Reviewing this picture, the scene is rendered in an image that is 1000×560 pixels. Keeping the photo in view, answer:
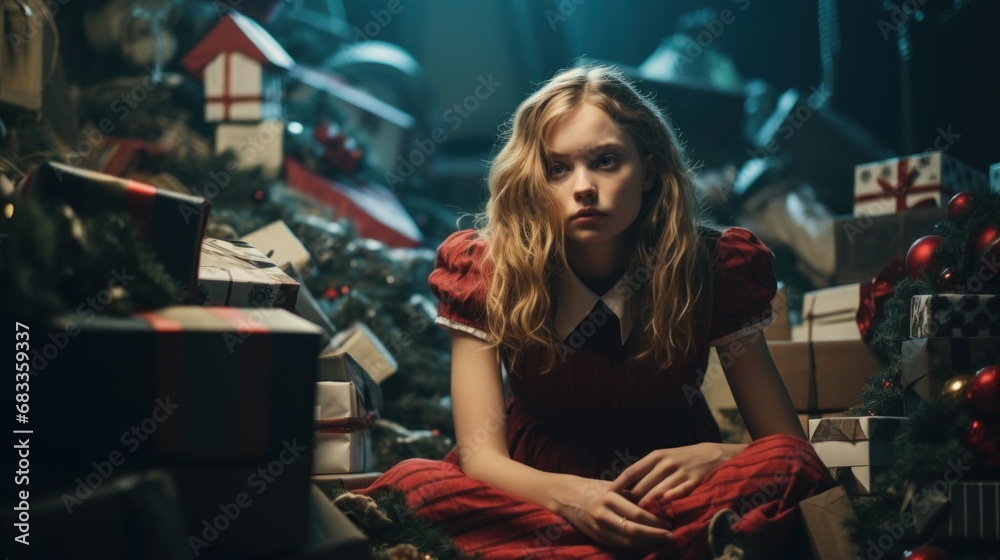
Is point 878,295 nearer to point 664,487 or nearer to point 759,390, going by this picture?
point 759,390

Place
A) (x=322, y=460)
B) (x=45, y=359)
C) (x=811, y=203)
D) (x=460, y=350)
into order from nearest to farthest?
(x=45, y=359) → (x=460, y=350) → (x=322, y=460) → (x=811, y=203)

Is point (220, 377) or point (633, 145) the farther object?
point (633, 145)

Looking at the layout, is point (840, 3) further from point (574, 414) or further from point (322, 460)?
point (322, 460)

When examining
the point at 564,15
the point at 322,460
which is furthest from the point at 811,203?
the point at 322,460

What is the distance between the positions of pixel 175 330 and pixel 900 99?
3526 millimetres

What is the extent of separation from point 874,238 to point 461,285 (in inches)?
48.4

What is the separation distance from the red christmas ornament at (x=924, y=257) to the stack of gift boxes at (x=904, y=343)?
4.4 inches

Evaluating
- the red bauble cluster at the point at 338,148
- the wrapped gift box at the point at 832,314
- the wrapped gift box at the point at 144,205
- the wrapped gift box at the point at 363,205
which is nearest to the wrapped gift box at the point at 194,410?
the wrapped gift box at the point at 144,205

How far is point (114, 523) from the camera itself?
0.97m

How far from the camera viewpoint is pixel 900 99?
3850 millimetres

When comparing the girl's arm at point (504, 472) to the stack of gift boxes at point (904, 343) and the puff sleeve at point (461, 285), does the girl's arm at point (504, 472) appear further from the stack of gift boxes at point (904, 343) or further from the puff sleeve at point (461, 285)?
the stack of gift boxes at point (904, 343)

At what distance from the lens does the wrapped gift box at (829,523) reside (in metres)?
1.44

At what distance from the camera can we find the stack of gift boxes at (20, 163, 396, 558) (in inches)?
38.4

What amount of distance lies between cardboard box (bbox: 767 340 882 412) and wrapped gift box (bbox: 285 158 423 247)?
1672 mm
